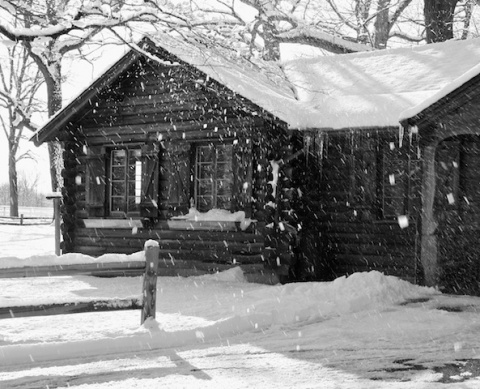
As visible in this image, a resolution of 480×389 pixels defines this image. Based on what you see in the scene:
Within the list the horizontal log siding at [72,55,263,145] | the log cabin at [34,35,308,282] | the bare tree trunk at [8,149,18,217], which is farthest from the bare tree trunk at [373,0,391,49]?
the bare tree trunk at [8,149,18,217]

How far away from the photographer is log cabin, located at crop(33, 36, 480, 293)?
12047mm

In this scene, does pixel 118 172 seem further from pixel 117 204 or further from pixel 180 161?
pixel 180 161

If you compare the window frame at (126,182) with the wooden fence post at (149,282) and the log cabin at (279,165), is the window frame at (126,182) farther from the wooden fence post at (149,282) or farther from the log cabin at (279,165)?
the wooden fence post at (149,282)

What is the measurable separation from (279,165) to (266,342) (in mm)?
6009

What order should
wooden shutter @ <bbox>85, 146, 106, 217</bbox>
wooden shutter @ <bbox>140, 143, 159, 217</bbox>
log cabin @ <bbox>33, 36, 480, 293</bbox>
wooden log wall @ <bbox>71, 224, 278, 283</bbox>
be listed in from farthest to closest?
1. wooden shutter @ <bbox>85, 146, 106, 217</bbox>
2. wooden shutter @ <bbox>140, 143, 159, 217</bbox>
3. wooden log wall @ <bbox>71, 224, 278, 283</bbox>
4. log cabin @ <bbox>33, 36, 480, 293</bbox>

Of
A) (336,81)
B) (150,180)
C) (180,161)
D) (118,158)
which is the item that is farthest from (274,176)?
Result: (118,158)

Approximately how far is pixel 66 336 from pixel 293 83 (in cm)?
979

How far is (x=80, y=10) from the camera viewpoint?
10.5 m

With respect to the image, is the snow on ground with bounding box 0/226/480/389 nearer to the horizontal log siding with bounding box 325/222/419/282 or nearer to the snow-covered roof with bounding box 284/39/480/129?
the horizontal log siding with bounding box 325/222/419/282

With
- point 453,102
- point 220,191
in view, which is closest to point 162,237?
point 220,191

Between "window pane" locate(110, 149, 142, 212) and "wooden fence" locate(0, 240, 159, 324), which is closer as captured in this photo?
"wooden fence" locate(0, 240, 159, 324)

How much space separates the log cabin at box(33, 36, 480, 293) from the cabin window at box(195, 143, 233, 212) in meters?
0.03

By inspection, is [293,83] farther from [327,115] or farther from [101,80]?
[101,80]

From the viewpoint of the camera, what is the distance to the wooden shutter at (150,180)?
571 inches
